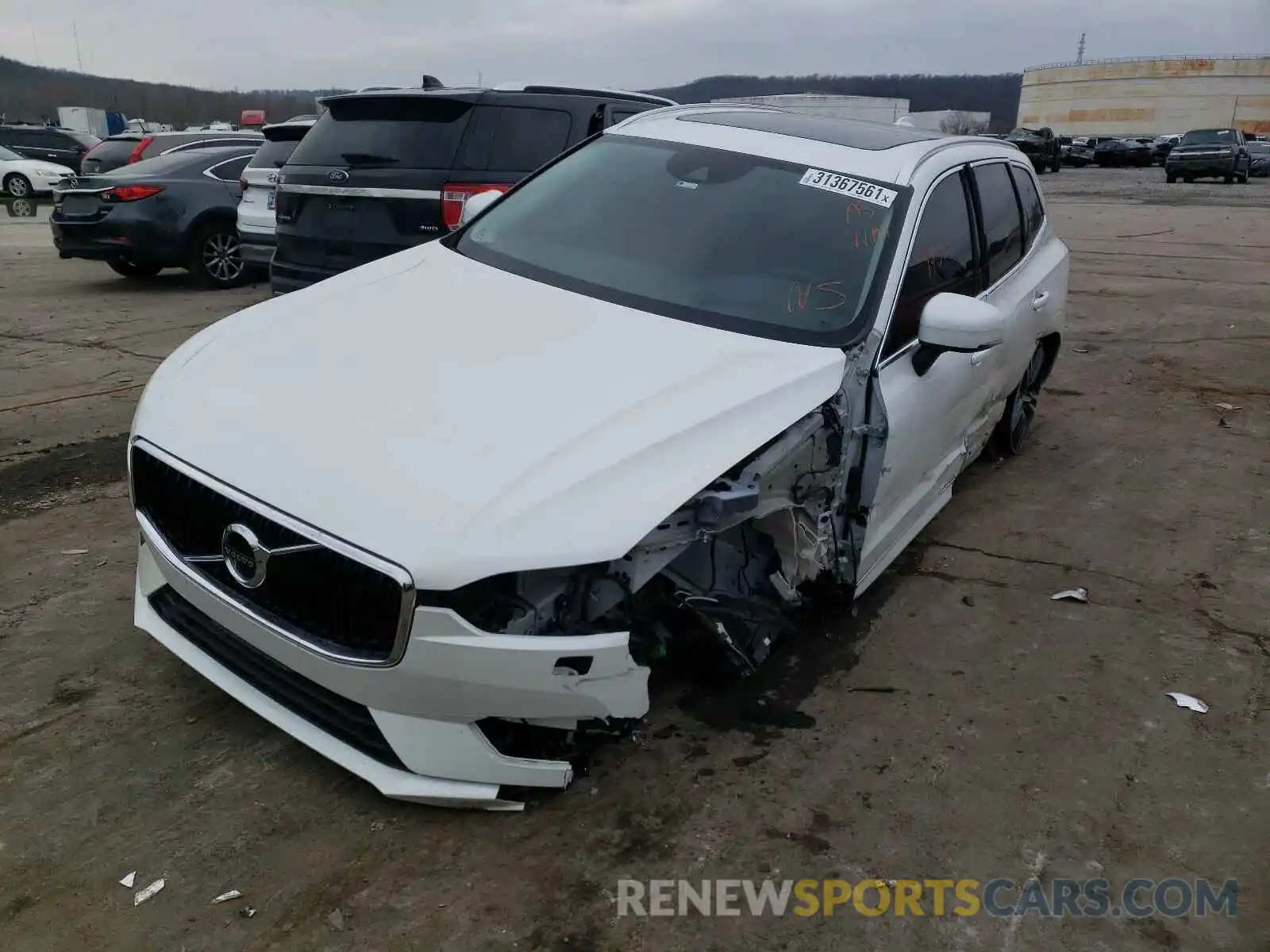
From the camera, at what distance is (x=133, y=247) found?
9953mm

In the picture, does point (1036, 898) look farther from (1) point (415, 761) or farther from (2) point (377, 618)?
(2) point (377, 618)

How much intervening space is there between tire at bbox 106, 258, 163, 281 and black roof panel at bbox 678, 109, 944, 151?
8.65 meters

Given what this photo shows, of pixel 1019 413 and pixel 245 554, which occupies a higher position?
pixel 245 554

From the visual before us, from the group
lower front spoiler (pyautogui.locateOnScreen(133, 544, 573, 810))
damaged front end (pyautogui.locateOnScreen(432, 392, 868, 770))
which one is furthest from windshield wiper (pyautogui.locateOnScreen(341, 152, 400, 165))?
lower front spoiler (pyautogui.locateOnScreen(133, 544, 573, 810))

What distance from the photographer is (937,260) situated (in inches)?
148

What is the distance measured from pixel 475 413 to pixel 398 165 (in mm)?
3918

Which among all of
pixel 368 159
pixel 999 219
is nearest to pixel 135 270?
pixel 368 159

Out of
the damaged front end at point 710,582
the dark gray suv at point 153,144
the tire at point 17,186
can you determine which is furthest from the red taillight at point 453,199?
the tire at point 17,186

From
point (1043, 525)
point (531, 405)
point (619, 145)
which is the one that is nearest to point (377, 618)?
point (531, 405)

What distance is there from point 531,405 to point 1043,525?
314cm

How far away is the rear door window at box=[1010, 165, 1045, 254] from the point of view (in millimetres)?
5027

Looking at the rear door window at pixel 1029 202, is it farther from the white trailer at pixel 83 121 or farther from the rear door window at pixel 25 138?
the white trailer at pixel 83 121

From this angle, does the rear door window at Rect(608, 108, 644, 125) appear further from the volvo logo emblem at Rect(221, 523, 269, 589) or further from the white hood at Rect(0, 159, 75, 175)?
the white hood at Rect(0, 159, 75, 175)

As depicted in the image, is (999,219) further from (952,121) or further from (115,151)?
(952,121)
